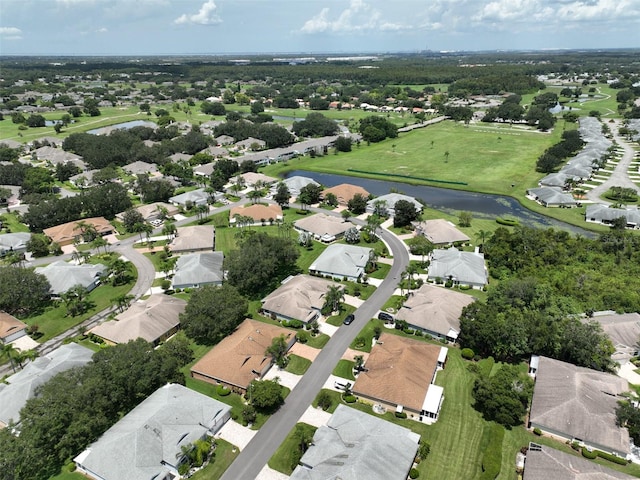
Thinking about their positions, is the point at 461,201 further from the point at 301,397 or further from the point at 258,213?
the point at 301,397

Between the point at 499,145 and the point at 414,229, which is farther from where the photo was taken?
the point at 499,145

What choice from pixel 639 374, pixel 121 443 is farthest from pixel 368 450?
pixel 639 374

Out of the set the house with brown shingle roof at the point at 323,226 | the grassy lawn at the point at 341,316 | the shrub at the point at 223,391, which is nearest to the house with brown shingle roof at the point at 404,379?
the grassy lawn at the point at 341,316

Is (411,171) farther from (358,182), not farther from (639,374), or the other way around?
(639,374)

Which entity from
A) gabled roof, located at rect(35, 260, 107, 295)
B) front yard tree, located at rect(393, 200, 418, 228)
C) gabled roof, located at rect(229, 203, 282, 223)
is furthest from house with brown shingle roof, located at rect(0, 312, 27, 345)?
front yard tree, located at rect(393, 200, 418, 228)

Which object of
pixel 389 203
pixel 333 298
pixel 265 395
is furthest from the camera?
pixel 389 203

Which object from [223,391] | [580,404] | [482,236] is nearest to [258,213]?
[482,236]
